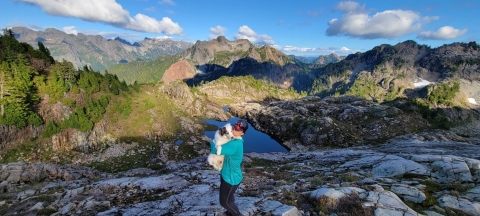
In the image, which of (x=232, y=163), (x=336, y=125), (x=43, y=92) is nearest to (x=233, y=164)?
(x=232, y=163)

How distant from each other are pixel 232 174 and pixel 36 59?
71809 mm

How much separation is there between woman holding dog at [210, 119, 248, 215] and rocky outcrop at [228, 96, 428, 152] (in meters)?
75.1

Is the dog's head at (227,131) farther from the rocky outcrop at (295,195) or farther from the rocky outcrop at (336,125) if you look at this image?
the rocky outcrop at (336,125)

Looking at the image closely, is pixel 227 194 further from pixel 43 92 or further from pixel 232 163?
pixel 43 92

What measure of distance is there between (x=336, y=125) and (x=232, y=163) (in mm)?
84123

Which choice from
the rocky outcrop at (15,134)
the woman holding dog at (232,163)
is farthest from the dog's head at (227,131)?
the rocky outcrop at (15,134)

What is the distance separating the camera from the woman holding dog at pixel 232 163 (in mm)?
8273

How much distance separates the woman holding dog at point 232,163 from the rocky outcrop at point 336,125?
7514cm

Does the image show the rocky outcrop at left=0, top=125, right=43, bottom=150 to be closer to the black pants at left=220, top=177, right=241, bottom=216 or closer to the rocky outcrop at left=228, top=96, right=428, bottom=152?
the black pants at left=220, top=177, right=241, bottom=216

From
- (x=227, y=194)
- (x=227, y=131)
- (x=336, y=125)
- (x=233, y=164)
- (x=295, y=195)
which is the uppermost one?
(x=227, y=131)

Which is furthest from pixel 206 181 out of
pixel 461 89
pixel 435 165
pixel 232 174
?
pixel 461 89

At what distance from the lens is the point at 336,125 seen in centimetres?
8475

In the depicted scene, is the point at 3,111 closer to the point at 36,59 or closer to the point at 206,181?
the point at 36,59

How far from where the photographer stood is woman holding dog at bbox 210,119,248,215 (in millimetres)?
8273
